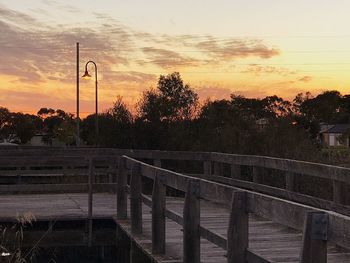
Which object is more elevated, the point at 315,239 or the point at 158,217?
the point at 315,239

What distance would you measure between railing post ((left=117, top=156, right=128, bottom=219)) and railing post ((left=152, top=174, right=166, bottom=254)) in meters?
2.64

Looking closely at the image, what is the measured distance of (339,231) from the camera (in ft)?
11.4

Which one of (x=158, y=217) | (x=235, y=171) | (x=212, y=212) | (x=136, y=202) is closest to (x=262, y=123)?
(x=235, y=171)

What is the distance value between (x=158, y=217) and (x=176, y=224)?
7.16 feet

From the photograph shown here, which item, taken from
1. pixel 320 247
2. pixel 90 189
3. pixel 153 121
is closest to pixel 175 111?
pixel 153 121

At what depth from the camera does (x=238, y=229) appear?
16.6ft

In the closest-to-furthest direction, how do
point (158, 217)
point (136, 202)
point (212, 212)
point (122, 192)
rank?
point (158, 217) → point (136, 202) → point (122, 192) → point (212, 212)

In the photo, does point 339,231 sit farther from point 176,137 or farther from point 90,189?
point 176,137

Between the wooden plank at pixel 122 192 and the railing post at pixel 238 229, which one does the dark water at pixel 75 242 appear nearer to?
the wooden plank at pixel 122 192

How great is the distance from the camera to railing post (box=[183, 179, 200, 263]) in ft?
21.1

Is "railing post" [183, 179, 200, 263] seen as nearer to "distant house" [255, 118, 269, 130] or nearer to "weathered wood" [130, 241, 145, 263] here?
"weathered wood" [130, 241, 145, 263]

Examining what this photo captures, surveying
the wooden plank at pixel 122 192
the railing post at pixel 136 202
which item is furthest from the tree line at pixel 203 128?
the railing post at pixel 136 202

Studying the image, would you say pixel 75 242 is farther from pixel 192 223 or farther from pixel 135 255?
pixel 192 223

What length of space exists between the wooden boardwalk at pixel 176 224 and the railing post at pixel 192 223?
1.84 ft
